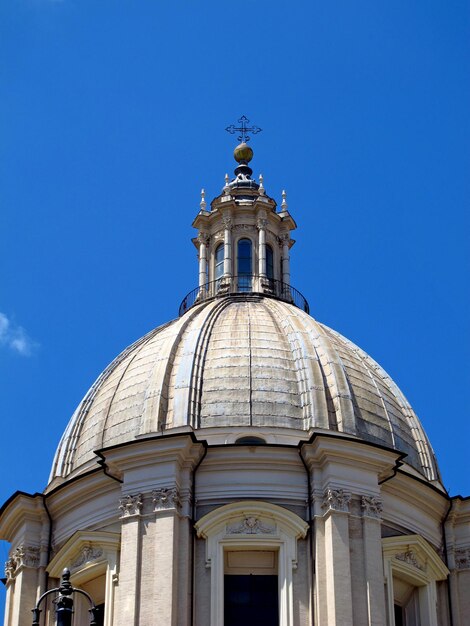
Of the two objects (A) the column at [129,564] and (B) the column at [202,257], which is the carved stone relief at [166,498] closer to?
(A) the column at [129,564]

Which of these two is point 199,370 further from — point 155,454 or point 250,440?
point 155,454

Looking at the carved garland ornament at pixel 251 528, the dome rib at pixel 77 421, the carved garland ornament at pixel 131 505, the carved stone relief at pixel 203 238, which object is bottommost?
the carved garland ornament at pixel 251 528

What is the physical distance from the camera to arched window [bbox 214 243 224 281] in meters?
50.9

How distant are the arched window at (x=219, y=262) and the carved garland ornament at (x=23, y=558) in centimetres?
1298

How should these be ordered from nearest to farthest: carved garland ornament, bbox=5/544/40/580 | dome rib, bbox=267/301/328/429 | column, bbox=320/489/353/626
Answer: column, bbox=320/489/353/626 → carved garland ornament, bbox=5/544/40/580 → dome rib, bbox=267/301/328/429

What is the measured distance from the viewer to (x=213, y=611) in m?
37.8

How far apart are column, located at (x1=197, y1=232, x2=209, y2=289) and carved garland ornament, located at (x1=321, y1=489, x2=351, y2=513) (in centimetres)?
1344

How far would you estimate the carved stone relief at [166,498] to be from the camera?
127 feet

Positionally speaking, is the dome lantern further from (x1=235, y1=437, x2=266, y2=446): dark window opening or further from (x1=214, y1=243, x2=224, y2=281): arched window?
(x1=235, y1=437, x2=266, y2=446): dark window opening

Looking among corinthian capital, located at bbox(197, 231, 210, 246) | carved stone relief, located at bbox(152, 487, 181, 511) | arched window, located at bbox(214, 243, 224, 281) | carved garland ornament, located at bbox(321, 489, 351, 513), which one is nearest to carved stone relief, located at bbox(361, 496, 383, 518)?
carved garland ornament, located at bbox(321, 489, 351, 513)

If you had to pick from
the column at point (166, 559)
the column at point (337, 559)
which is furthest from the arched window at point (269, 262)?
the column at point (166, 559)

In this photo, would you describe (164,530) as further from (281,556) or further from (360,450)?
(360,450)

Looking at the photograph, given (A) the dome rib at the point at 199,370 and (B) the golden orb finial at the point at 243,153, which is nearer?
(A) the dome rib at the point at 199,370

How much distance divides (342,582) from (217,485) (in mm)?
4598
